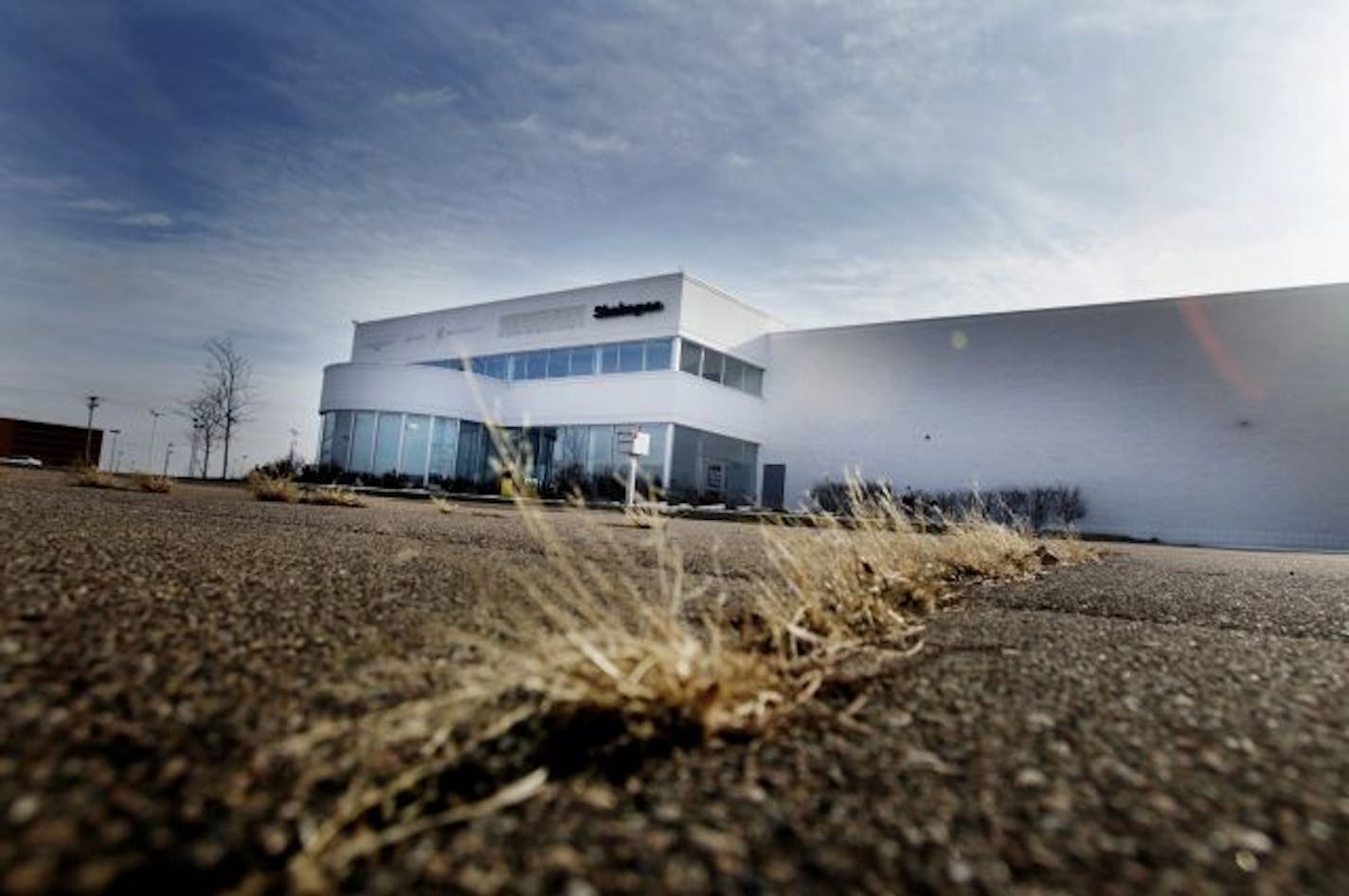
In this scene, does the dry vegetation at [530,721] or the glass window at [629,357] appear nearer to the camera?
the dry vegetation at [530,721]

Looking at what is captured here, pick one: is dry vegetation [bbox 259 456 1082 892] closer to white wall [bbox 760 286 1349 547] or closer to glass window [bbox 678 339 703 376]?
white wall [bbox 760 286 1349 547]

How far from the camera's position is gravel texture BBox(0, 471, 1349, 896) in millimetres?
869

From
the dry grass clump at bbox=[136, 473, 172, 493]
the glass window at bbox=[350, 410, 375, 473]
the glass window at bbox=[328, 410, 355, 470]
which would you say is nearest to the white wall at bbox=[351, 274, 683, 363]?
the glass window at bbox=[350, 410, 375, 473]

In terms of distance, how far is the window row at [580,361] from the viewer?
1025 inches

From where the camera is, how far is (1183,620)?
3.15m

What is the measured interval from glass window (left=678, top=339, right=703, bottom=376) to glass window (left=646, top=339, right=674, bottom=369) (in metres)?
0.42

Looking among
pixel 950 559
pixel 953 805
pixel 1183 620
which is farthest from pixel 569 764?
pixel 950 559

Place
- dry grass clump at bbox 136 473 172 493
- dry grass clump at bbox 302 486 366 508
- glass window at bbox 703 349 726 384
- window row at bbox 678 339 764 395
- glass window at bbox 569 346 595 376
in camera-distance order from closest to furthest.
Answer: dry grass clump at bbox 136 473 172 493, dry grass clump at bbox 302 486 366 508, window row at bbox 678 339 764 395, glass window at bbox 703 349 726 384, glass window at bbox 569 346 595 376

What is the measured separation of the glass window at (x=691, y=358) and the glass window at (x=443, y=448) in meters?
8.81

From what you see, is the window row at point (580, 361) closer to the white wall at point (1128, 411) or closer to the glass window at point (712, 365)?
the glass window at point (712, 365)

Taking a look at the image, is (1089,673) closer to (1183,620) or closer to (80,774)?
(1183,620)

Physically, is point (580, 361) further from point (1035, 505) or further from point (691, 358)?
point (1035, 505)

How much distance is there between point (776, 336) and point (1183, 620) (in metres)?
25.7

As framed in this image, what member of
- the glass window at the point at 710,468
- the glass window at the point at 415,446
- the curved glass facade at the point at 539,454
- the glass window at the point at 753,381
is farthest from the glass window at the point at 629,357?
the glass window at the point at 415,446
